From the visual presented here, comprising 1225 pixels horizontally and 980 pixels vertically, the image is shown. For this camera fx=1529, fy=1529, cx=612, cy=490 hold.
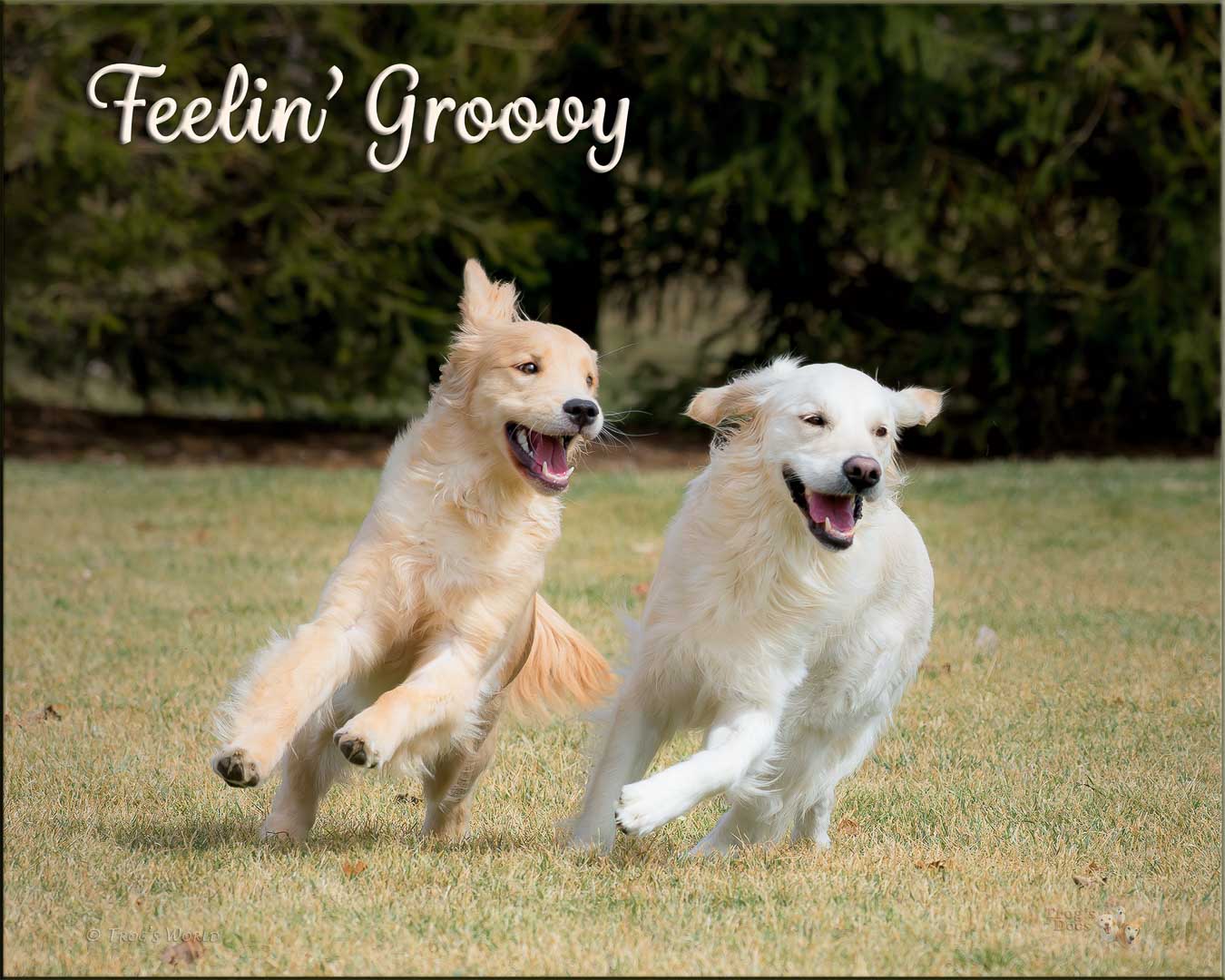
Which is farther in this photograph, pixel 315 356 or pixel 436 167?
pixel 315 356

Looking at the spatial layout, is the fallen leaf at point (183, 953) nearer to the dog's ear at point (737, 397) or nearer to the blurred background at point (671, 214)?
the dog's ear at point (737, 397)

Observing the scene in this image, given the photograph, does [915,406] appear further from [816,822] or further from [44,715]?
[44,715]

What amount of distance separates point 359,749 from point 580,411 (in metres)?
1.15

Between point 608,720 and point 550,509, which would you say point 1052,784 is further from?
point 550,509

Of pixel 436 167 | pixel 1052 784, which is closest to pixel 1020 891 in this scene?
pixel 1052 784

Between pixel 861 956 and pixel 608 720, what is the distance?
118 centimetres

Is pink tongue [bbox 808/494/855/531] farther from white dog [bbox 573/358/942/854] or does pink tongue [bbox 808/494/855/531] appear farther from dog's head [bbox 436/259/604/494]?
dog's head [bbox 436/259/604/494]

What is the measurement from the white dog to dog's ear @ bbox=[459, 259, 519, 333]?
0.74 m

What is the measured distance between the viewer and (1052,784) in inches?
201

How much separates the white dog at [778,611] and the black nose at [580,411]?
1.07 ft

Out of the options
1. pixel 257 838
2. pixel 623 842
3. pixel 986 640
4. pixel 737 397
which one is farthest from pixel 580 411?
pixel 986 640

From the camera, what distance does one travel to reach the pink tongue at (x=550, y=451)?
14.7 feet

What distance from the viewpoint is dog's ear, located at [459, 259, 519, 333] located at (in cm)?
475

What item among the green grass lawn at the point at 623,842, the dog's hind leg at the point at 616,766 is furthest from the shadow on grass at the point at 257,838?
the dog's hind leg at the point at 616,766
